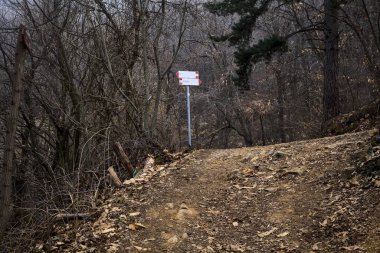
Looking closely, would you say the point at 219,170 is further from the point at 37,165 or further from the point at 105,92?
the point at 37,165

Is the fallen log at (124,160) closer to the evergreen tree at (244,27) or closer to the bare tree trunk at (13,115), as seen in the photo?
the bare tree trunk at (13,115)

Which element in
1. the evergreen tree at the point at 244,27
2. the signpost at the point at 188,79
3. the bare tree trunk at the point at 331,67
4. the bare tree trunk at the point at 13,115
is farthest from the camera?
the evergreen tree at the point at 244,27

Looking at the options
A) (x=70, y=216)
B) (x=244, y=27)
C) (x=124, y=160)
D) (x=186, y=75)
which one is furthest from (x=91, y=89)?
(x=244, y=27)

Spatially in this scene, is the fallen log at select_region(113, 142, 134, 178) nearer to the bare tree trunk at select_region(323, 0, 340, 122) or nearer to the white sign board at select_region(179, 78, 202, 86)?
the white sign board at select_region(179, 78, 202, 86)

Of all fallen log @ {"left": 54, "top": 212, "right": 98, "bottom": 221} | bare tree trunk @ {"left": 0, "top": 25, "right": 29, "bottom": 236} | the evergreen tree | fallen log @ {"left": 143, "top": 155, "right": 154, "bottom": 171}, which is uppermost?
the evergreen tree

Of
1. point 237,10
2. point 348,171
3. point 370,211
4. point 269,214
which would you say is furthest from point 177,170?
point 237,10

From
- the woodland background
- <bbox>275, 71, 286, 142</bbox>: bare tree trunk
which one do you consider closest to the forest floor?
the woodland background

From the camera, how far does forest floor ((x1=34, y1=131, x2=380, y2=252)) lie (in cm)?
433

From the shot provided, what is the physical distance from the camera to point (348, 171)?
533cm

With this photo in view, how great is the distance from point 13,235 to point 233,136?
811 inches

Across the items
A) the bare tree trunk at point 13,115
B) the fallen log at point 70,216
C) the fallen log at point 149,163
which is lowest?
the fallen log at point 70,216

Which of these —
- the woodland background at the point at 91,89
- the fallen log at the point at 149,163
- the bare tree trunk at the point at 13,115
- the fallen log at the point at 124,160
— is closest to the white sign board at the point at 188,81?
the woodland background at the point at 91,89

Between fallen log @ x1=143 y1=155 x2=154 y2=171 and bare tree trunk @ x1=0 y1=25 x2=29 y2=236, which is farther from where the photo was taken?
fallen log @ x1=143 y1=155 x2=154 y2=171

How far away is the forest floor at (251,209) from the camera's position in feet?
14.2
